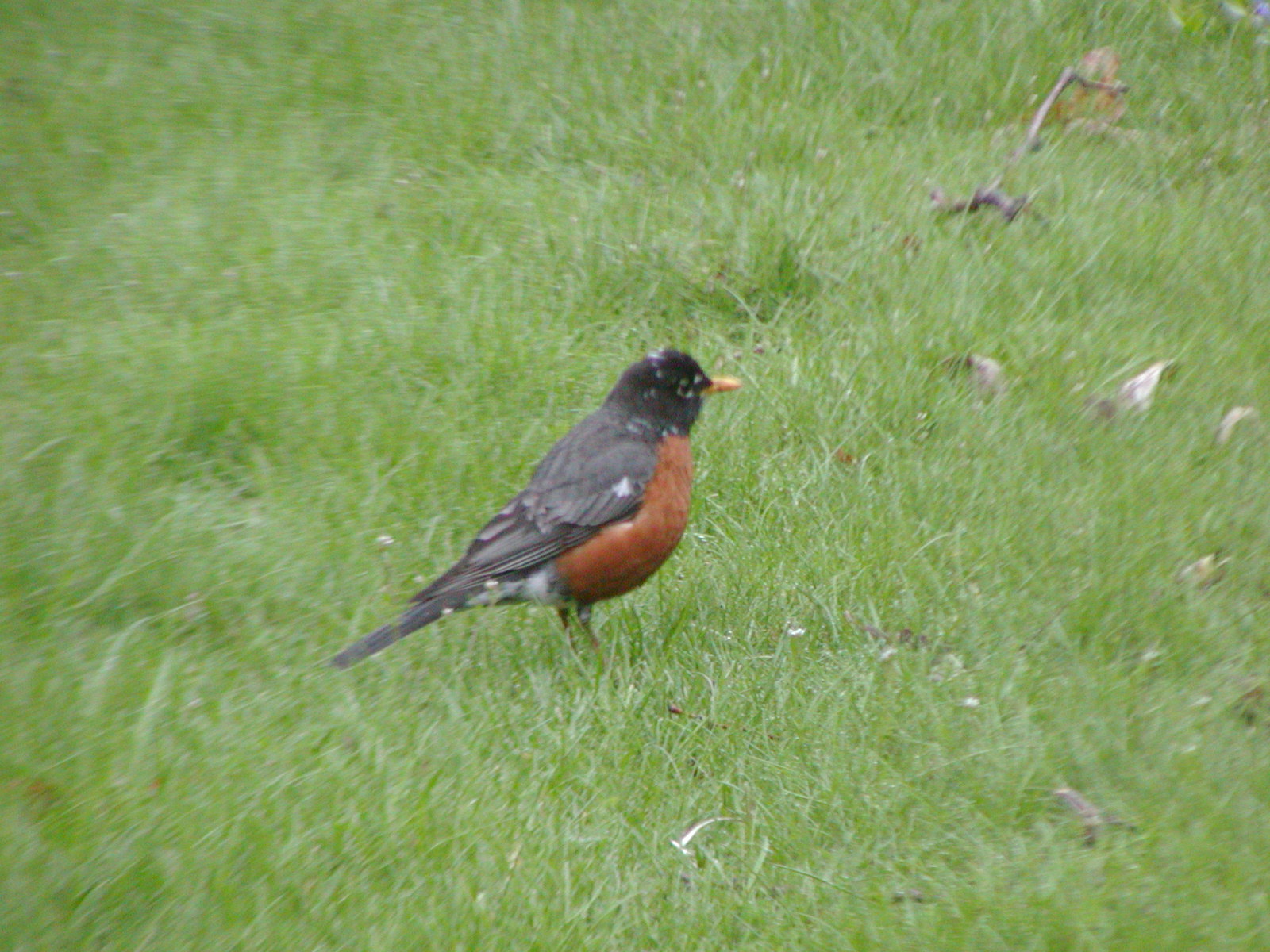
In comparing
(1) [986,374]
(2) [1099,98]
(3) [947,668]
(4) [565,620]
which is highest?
(2) [1099,98]

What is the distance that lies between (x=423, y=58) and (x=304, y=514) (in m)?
3.70

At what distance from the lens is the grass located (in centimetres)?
284

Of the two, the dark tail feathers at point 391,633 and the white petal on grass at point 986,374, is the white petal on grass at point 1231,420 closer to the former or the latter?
the white petal on grass at point 986,374

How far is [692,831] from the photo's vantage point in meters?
3.18

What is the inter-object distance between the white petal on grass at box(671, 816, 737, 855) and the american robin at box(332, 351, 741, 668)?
89cm

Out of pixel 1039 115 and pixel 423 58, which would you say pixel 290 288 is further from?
pixel 1039 115

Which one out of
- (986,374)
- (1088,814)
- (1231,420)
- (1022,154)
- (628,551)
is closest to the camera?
(1088,814)

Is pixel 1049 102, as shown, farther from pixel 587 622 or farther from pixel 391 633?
pixel 391 633

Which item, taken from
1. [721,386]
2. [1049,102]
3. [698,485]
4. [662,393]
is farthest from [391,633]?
[1049,102]

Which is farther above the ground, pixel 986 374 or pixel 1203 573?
pixel 1203 573

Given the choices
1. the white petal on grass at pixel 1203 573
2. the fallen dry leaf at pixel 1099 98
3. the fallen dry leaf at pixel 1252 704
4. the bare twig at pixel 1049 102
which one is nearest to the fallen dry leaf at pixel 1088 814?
the fallen dry leaf at pixel 1252 704

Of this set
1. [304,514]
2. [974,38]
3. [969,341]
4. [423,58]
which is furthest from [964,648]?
[423,58]

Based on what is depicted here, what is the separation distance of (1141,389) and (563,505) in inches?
82.0

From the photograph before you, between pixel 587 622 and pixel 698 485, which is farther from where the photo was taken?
pixel 698 485
